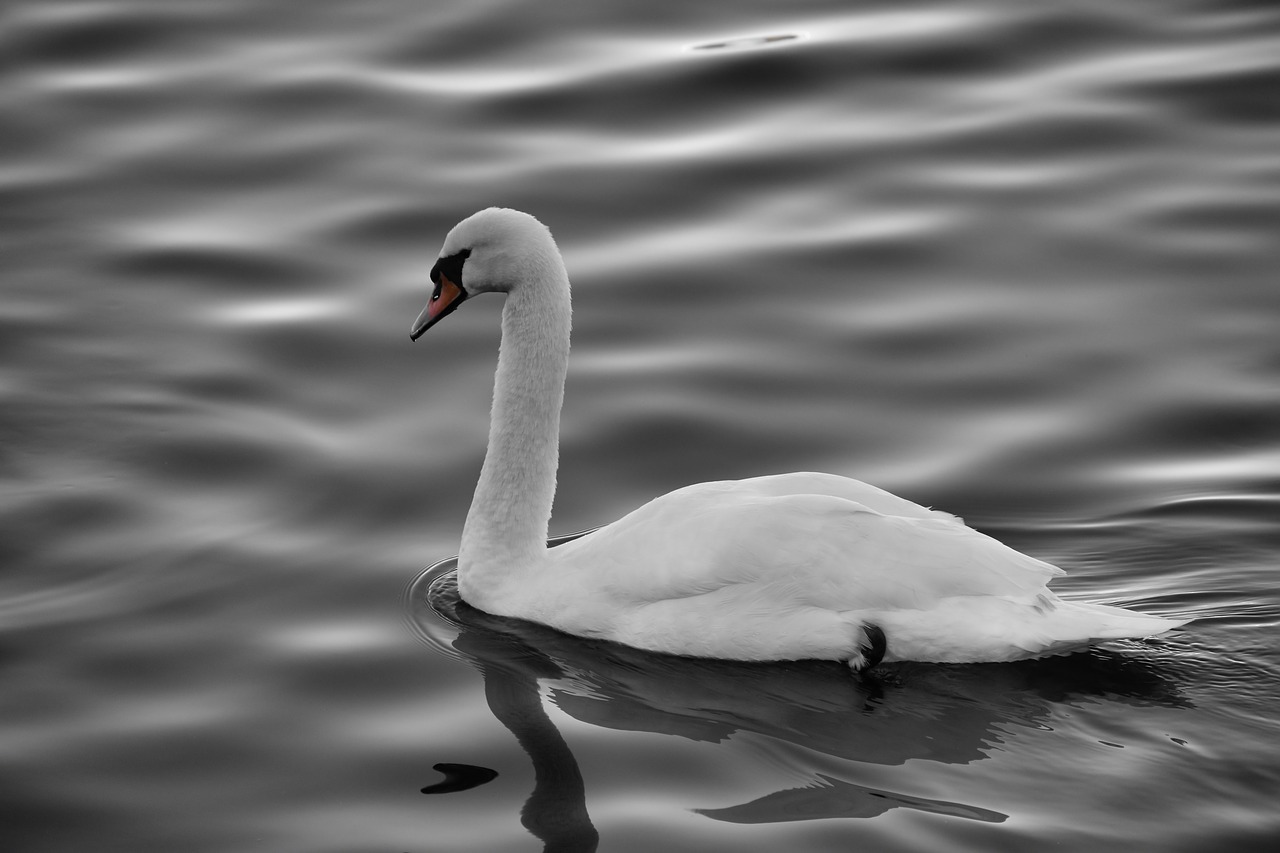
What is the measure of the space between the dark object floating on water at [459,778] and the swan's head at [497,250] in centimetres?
220

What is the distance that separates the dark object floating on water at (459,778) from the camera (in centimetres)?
658

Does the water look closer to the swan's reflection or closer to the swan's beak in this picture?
the swan's reflection

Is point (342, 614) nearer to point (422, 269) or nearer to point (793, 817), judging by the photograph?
point (793, 817)

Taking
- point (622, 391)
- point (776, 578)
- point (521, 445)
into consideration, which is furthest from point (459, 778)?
point (622, 391)

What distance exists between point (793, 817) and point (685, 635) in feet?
4.01

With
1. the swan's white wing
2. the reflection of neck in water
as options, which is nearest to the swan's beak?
the swan's white wing

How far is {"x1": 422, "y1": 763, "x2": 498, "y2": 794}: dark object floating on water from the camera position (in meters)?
6.58

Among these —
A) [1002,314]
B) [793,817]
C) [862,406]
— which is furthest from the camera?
[1002,314]

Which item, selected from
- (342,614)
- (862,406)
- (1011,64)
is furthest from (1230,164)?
(342,614)

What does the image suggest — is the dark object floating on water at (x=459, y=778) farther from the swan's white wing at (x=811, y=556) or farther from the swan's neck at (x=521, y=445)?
the swan's neck at (x=521, y=445)

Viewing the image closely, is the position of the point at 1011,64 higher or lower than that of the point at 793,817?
higher

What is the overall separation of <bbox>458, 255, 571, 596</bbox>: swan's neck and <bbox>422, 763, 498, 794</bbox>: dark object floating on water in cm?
123

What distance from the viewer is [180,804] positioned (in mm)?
6523

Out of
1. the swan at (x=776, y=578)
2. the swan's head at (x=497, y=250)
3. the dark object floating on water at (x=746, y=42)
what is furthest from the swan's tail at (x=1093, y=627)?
the dark object floating on water at (x=746, y=42)
